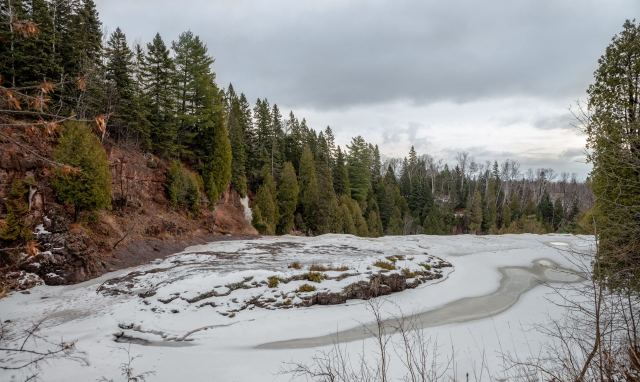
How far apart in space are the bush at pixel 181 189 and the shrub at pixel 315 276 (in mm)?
13817

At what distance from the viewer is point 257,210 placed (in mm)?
30094

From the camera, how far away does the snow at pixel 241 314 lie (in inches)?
321

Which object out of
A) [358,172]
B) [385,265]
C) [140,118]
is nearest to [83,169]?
[140,118]

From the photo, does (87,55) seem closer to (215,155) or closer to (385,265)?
(215,155)

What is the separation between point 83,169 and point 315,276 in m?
11.1

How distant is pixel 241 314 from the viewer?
36.5 ft

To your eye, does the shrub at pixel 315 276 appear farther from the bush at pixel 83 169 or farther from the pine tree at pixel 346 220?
the pine tree at pixel 346 220

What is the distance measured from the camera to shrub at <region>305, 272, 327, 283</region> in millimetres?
13188

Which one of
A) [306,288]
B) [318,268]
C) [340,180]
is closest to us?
[306,288]

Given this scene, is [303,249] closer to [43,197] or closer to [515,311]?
[515,311]

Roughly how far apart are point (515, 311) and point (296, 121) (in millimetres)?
41120

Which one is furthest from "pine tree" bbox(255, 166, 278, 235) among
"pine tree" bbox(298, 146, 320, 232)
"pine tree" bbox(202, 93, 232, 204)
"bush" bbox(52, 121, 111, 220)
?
"bush" bbox(52, 121, 111, 220)

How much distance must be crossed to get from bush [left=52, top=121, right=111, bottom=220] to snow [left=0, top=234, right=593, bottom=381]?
395 centimetres

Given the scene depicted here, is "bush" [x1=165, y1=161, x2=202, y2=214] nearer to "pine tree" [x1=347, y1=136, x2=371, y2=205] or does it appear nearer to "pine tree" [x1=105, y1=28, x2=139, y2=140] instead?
"pine tree" [x1=105, y1=28, x2=139, y2=140]
